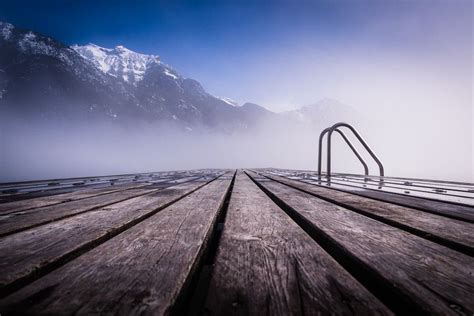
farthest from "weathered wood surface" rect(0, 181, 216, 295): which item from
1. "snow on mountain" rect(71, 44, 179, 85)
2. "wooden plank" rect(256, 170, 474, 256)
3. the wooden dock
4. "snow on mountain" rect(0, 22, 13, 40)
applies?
"snow on mountain" rect(0, 22, 13, 40)

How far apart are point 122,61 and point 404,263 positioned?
176 m

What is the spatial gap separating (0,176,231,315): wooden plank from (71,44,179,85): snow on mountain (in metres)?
129

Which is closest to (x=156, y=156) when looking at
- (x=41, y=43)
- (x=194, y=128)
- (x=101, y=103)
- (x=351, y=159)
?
(x=194, y=128)

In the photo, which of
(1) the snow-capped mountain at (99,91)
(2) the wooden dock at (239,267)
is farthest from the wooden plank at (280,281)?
(1) the snow-capped mountain at (99,91)

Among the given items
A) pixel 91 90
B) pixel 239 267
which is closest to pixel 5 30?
pixel 91 90

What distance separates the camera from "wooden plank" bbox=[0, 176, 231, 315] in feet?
1.37

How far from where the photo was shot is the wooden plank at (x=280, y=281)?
1.36 feet

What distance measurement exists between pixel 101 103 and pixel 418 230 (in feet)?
378

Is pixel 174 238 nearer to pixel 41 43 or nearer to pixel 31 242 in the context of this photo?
pixel 31 242

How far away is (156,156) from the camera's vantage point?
114375 mm

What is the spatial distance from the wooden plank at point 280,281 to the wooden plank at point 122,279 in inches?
3.6

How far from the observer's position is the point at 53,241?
783 millimetres

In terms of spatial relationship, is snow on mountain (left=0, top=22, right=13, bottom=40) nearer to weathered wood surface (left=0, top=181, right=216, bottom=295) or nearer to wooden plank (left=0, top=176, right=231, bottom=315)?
weathered wood surface (left=0, top=181, right=216, bottom=295)

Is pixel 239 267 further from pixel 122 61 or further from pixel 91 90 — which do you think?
pixel 122 61
